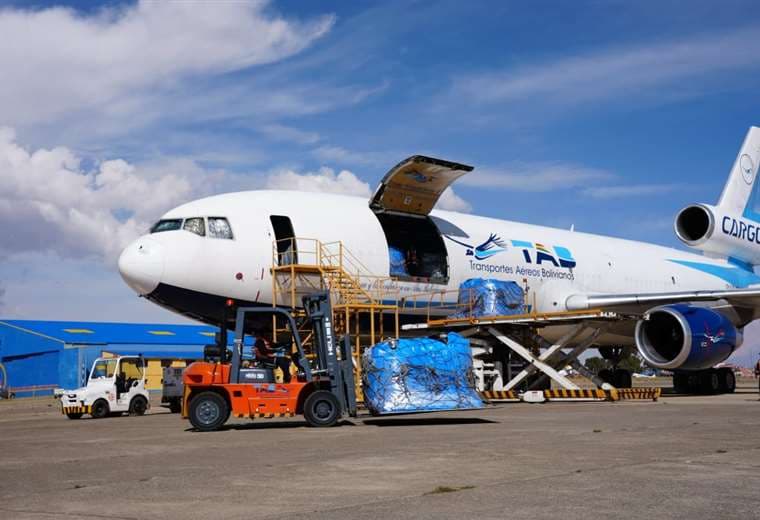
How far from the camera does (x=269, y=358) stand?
14695mm

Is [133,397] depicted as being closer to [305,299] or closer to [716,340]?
[305,299]

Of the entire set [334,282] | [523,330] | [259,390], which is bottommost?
[259,390]

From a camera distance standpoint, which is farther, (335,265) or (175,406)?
(175,406)

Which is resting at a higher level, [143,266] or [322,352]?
[143,266]

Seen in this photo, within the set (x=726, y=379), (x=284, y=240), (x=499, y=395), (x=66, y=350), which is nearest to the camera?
(x=284, y=240)

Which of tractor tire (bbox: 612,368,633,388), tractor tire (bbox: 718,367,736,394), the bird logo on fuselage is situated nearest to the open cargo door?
the bird logo on fuselage

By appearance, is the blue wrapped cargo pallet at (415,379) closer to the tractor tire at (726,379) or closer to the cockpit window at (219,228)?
the cockpit window at (219,228)

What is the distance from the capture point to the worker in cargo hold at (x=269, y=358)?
14.7 metres

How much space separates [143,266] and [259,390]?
5.43m

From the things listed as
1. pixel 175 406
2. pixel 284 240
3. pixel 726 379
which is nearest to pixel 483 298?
pixel 284 240

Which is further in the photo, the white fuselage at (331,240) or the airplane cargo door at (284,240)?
the airplane cargo door at (284,240)

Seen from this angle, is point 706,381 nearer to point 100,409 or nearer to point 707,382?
point 707,382

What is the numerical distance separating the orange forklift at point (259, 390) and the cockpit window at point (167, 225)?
4771 mm

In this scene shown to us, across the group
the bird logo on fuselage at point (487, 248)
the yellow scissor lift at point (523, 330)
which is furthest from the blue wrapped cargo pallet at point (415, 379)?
the bird logo on fuselage at point (487, 248)
